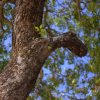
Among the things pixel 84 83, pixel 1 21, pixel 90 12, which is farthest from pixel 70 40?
pixel 1 21

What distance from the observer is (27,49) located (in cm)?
340

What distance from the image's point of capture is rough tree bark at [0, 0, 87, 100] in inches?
123

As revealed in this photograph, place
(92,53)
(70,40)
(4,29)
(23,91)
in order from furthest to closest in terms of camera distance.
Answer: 1. (4,29)
2. (92,53)
3. (70,40)
4. (23,91)

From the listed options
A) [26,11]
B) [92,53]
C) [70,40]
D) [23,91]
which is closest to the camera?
[23,91]

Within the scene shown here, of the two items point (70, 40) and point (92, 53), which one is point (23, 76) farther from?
point (92, 53)

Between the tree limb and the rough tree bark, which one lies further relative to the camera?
the tree limb

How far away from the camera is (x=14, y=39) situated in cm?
361

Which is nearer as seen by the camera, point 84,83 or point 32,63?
point 32,63

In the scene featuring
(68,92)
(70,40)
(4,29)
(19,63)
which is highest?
(70,40)

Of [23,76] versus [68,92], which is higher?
[23,76]

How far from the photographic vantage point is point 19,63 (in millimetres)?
3305

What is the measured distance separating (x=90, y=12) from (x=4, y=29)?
78.5 inches

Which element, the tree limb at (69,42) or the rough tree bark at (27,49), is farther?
the tree limb at (69,42)

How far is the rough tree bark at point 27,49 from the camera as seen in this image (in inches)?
123
